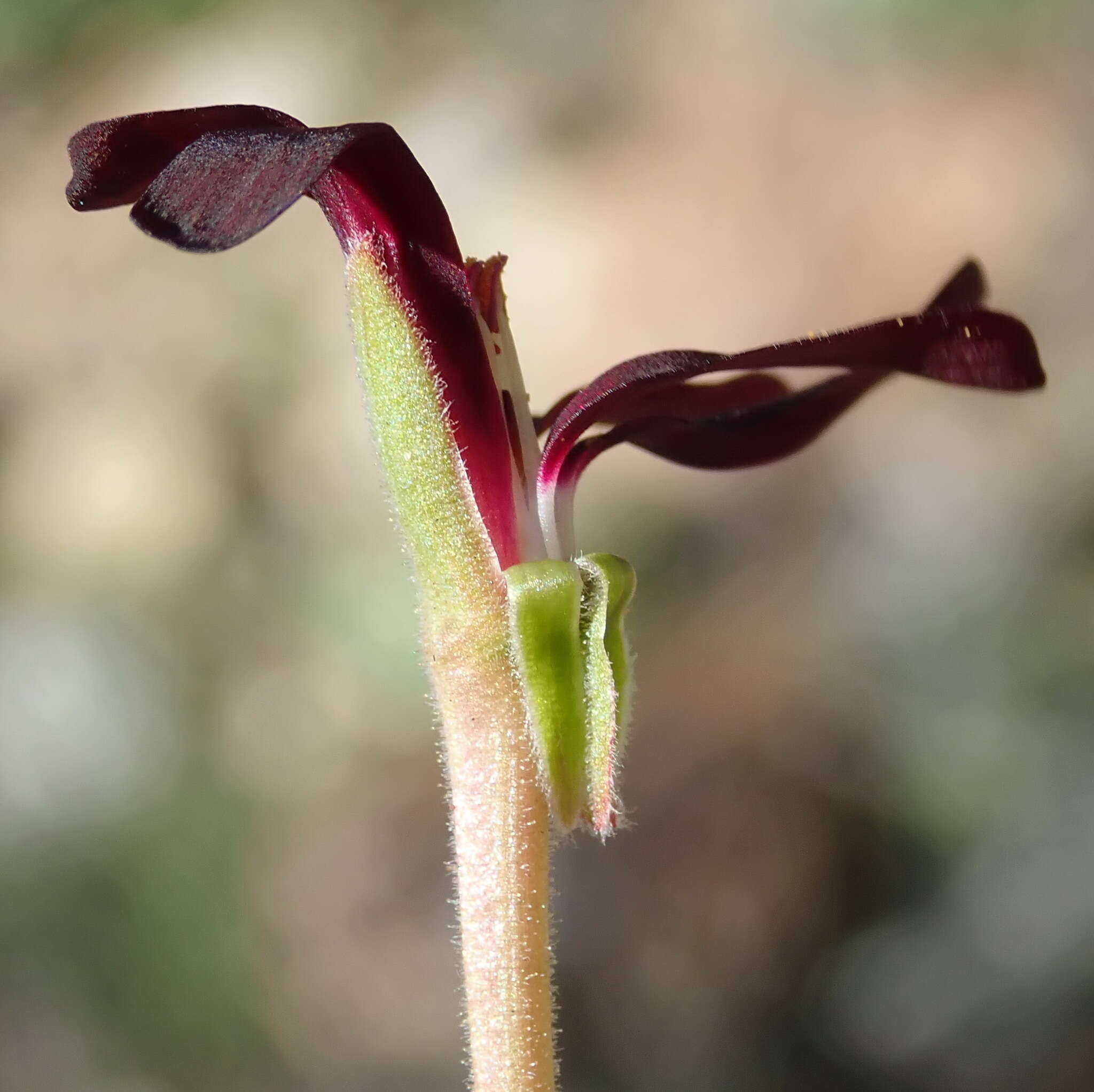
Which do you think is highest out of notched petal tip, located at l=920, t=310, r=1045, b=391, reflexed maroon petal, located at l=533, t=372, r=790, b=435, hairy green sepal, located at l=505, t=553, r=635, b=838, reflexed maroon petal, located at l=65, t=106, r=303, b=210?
reflexed maroon petal, located at l=65, t=106, r=303, b=210

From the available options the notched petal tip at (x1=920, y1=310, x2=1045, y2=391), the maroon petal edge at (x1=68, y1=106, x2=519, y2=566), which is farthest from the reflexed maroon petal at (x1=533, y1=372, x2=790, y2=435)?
the notched petal tip at (x1=920, y1=310, x2=1045, y2=391)

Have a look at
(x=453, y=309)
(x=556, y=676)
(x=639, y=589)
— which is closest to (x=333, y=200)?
(x=453, y=309)

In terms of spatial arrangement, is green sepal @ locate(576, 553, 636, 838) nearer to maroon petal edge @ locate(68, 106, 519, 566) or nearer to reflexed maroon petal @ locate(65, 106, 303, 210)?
maroon petal edge @ locate(68, 106, 519, 566)

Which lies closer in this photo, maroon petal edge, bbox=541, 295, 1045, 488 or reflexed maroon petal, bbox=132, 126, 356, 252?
reflexed maroon petal, bbox=132, 126, 356, 252

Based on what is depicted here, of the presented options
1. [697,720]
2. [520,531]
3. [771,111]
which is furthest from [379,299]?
[771,111]

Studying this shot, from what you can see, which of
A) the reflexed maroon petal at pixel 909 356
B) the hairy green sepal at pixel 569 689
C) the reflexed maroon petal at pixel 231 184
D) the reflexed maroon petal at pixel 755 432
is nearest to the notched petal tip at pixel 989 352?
the reflexed maroon petal at pixel 909 356

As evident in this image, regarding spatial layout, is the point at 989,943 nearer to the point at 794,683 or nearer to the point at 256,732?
the point at 794,683

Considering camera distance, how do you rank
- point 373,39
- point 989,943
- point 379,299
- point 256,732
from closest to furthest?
point 379,299
point 989,943
point 256,732
point 373,39

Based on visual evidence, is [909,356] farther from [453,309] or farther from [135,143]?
[135,143]
